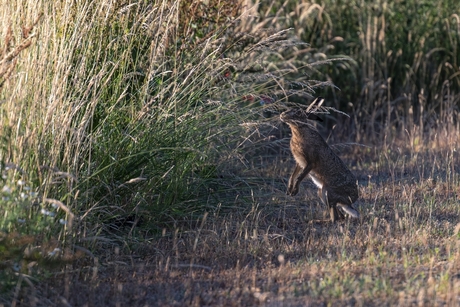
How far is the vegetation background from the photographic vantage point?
461 cm

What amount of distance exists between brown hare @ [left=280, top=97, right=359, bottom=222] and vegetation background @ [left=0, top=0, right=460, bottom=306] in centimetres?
20

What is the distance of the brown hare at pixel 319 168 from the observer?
21.1 feet

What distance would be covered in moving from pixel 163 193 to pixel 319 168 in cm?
136

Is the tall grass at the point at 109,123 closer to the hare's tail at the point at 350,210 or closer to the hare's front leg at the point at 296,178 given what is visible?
the hare's front leg at the point at 296,178

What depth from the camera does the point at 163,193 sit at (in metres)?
6.09

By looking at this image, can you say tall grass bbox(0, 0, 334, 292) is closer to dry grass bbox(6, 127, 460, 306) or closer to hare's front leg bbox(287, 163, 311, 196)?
dry grass bbox(6, 127, 460, 306)

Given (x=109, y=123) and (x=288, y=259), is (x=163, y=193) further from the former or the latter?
(x=288, y=259)

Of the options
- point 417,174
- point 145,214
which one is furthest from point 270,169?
point 145,214

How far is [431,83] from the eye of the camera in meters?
10.6

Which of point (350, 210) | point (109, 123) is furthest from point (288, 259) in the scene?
point (109, 123)

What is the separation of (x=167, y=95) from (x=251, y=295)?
2495 millimetres

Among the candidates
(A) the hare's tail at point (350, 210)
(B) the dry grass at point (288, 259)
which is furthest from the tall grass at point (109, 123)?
(A) the hare's tail at point (350, 210)

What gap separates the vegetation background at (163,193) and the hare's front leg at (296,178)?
0.48 feet

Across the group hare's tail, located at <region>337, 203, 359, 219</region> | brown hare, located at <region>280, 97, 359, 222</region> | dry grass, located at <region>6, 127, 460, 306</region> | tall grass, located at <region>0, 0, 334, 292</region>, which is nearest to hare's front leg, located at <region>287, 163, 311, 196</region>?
brown hare, located at <region>280, 97, 359, 222</region>
